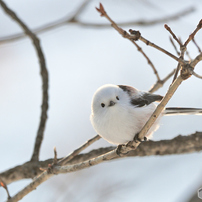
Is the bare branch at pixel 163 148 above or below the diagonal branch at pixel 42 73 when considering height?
below

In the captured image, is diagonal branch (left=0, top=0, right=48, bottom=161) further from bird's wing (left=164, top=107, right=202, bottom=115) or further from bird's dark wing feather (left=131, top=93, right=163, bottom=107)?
bird's wing (left=164, top=107, right=202, bottom=115)

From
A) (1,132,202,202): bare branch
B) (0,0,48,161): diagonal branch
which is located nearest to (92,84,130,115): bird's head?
(1,132,202,202): bare branch

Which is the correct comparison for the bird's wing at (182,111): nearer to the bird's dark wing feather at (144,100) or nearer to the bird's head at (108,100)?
the bird's dark wing feather at (144,100)

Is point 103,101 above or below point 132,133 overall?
above

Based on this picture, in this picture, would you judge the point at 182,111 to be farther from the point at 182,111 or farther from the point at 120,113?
the point at 120,113

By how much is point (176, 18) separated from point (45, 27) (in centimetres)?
129

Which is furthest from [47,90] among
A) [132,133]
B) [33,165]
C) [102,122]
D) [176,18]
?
[176,18]

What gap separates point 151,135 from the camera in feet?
8.08

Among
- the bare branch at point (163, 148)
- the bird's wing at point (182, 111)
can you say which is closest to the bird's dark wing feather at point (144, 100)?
the bird's wing at point (182, 111)

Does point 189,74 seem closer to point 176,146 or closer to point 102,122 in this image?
point 102,122

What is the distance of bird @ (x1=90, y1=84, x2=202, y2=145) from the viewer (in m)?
2.16

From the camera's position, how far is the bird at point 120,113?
7.09 feet

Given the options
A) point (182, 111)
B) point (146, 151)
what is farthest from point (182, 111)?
point (146, 151)

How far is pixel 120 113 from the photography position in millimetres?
2186
